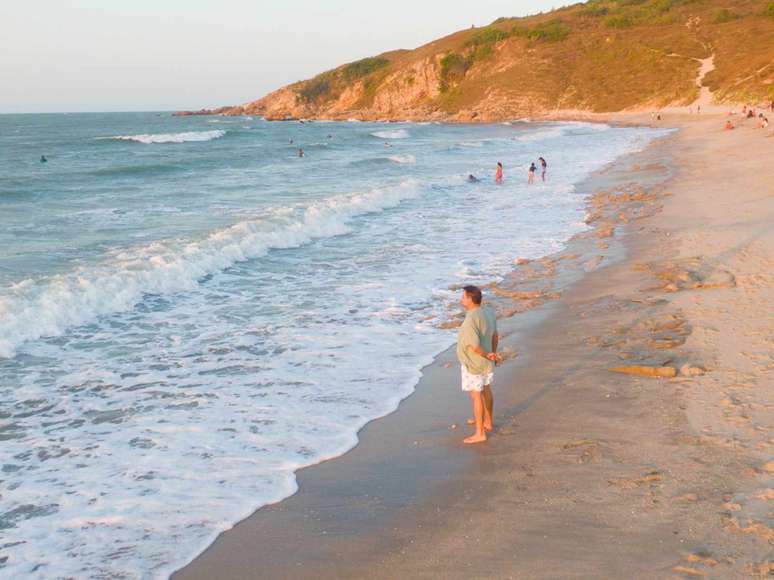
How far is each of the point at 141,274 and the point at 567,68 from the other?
92.2m

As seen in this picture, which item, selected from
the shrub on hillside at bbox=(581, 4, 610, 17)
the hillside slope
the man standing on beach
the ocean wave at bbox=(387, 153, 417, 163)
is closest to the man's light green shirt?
the man standing on beach

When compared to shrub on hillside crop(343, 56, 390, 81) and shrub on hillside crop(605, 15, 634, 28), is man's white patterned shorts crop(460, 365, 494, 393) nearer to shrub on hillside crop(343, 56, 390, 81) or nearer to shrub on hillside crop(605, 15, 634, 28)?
shrub on hillside crop(605, 15, 634, 28)

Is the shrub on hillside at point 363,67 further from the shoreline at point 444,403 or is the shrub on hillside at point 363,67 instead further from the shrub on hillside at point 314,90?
the shoreline at point 444,403

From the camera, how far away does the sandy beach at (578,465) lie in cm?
448

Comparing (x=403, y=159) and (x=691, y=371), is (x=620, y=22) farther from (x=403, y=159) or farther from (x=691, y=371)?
(x=691, y=371)

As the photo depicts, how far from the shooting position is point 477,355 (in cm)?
641

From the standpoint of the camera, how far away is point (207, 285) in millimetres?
13406

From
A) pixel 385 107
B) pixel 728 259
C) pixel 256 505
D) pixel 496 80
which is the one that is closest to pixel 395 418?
pixel 256 505

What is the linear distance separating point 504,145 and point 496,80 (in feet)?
183

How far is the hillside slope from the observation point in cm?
7769

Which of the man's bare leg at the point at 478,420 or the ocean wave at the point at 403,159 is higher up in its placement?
the ocean wave at the point at 403,159

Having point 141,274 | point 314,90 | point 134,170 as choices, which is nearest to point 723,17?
point 314,90

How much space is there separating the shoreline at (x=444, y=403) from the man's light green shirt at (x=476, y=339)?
2.16 feet

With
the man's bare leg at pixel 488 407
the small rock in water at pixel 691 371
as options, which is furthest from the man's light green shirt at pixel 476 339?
the small rock in water at pixel 691 371
